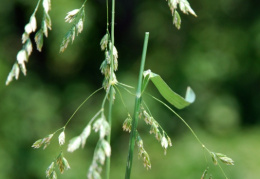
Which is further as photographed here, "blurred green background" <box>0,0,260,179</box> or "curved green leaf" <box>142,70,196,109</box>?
"blurred green background" <box>0,0,260,179</box>

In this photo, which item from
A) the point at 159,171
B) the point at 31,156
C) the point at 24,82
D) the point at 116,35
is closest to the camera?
the point at 159,171

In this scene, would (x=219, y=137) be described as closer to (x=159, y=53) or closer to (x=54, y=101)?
(x=159, y=53)

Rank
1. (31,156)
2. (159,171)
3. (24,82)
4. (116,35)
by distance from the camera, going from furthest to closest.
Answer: (116,35) < (24,82) < (31,156) < (159,171)

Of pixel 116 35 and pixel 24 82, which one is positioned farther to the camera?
pixel 116 35

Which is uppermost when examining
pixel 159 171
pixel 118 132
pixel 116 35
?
pixel 116 35

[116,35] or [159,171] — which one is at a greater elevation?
[116,35]

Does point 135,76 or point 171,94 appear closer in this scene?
point 171,94

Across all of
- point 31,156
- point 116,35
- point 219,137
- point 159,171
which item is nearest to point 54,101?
point 31,156

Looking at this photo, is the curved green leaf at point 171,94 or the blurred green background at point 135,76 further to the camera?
the blurred green background at point 135,76
